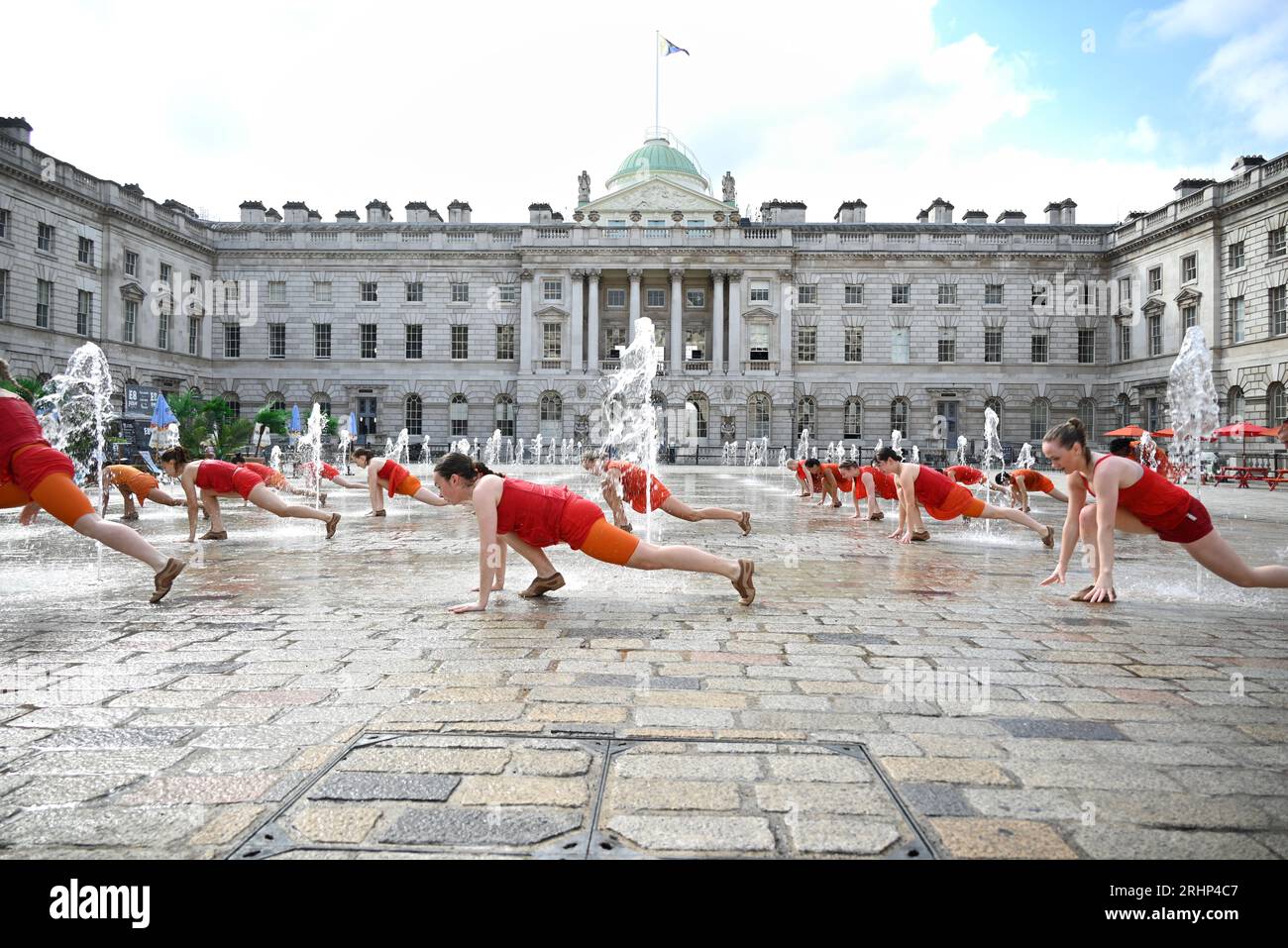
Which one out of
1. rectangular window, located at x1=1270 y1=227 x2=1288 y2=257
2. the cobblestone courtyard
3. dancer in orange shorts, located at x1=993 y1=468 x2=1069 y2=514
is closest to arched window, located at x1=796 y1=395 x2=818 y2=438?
rectangular window, located at x1=1270 y1=227 x2=1288 y2=257

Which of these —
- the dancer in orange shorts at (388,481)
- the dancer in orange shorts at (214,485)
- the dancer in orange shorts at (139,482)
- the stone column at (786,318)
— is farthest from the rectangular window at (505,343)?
the dancer in orange shorts at (214,485)

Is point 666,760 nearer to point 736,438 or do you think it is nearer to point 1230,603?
point 1230,603

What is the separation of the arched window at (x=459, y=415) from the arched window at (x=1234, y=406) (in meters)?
38.3

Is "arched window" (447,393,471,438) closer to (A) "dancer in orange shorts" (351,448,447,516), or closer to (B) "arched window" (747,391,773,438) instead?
(B) "arched window" (747,391,773,438)

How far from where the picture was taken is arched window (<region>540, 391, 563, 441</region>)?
152ft

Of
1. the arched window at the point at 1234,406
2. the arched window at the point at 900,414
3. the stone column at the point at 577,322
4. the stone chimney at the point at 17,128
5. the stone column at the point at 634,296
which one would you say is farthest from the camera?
the arched window at the point at 900,414

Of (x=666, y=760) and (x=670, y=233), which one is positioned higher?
(x=670, y=233)

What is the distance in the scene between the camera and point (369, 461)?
12.9m

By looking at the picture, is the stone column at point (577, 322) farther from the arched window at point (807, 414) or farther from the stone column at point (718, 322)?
the arched window at point (807, 414)

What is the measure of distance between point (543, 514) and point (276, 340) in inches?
1860

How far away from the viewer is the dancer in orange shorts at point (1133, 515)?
527 cm

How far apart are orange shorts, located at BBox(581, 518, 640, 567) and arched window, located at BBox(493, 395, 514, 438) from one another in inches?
1689

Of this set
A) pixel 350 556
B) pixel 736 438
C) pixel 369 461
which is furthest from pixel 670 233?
pixel 350 556
